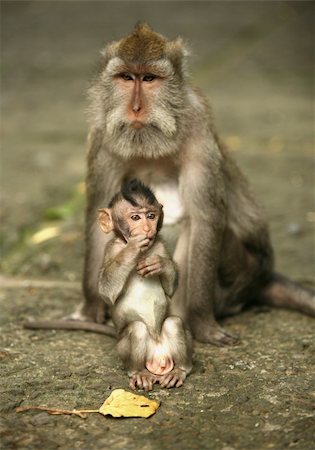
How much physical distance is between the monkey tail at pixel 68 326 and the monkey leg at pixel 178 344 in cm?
69

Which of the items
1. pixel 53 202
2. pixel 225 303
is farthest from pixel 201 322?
pixel 53 202

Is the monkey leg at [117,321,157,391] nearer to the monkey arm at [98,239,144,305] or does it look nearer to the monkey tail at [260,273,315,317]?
the monkey arm at [98,239,144,305]

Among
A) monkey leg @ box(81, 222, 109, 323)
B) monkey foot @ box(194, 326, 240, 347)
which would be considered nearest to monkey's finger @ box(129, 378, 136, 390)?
monkey foot @ box(194, 326, 240, 347)

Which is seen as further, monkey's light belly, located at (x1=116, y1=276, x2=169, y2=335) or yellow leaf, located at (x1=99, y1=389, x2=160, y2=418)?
monkey's light belly, located at (x1=116, y1=276, x2=169, y2=335)

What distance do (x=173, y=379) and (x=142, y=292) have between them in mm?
456

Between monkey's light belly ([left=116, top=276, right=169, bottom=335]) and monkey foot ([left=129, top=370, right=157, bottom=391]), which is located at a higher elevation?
monkey's light belly ([left=116, top=276, right=169, bottom=335])

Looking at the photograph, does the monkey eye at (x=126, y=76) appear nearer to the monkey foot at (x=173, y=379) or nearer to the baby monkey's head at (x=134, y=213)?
the baby monkey's head at (x=134, y=213)

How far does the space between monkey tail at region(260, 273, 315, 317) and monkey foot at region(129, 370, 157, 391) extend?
1444mm

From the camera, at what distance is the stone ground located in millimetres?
3469

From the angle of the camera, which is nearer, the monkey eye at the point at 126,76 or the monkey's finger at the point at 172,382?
the monkey's finger at the point at 172,382

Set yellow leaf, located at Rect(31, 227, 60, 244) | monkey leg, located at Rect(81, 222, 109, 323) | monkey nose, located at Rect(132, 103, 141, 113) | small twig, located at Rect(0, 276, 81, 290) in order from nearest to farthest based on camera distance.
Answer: monkey nose, located at Rect(132, 103, 141, 113)
monkey leg, located at Rect(81, 222, 109, 323)
small twig, located at Rect(0, 276, 81, 290)
yellow leaf, located at Rect(31, 227, 60, 244)

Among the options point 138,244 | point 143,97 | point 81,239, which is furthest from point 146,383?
point 81,239

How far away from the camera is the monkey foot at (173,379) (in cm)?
387

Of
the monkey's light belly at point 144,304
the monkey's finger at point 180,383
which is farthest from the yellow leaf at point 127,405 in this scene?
the monkey's light belly at point 144,304
